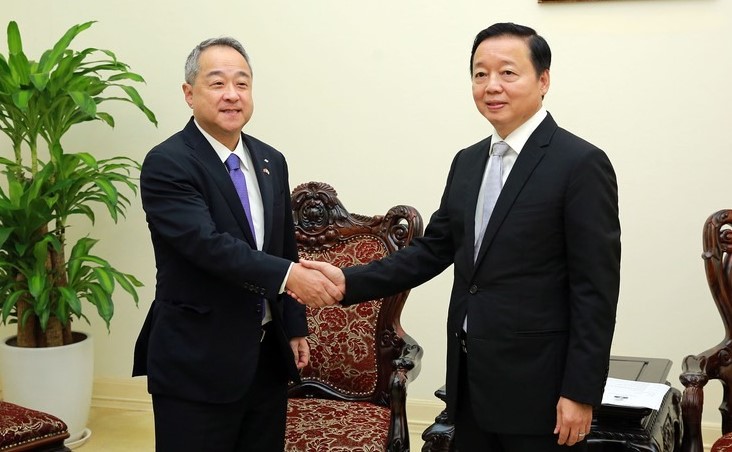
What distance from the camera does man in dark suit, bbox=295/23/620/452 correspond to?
6.49 ft

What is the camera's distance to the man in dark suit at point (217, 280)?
2.31 metres

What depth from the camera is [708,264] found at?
2.97 metres

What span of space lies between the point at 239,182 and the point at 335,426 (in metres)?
0.83

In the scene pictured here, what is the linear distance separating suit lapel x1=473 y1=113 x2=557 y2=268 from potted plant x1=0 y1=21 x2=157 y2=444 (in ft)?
7.62

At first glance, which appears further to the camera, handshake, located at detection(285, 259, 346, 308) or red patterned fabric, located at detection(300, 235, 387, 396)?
red patterned fabric, located at detection(300, 235, 387, 396)

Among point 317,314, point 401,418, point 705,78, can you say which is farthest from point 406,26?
point 401,418

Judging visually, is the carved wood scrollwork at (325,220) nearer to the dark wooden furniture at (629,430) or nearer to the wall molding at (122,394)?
the dark wooden furniture at (629,430)

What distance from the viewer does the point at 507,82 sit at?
2117mm

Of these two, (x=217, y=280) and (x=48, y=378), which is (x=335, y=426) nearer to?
(x=217, y=280)

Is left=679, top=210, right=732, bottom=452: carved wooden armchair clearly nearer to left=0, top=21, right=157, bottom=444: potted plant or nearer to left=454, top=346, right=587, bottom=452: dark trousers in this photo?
left=454, top=346, right=587, bottom=452: dark trousers

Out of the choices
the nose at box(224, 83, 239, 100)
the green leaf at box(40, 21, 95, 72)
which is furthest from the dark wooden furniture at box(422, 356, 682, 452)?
the green leaf at box(40, 21, 95, 72)

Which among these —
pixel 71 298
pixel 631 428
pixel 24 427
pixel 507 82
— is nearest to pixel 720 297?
pixel 631 428

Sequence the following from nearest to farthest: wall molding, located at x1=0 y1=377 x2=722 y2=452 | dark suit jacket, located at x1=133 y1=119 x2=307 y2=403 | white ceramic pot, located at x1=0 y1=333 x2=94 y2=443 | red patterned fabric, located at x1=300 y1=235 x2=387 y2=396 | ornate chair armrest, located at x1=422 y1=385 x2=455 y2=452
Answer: dark suit jacket, located at x1=133 y1=119 x2=307 y2=403
ornate chair armrest, located at x1=422 y1=385 x2=455 y2=452
red patterned fabric, located at x1=300 y1=235 x2=387 y2=396
white ceramic pot, located at x1=0 y1=333 x2=94 y2=443
wall molding, located at x1=0 y1=377 x2=722 y2=452

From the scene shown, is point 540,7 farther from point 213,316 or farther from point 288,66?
point 213,316
